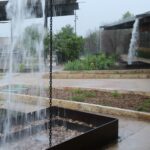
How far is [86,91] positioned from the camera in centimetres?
824

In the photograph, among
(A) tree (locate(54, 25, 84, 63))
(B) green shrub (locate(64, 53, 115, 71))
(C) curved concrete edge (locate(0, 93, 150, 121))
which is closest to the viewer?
(C) curved concrete edge (locate(0, 93, 150, 121))

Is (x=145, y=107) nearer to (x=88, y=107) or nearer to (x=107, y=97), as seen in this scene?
(x=88, y=107)

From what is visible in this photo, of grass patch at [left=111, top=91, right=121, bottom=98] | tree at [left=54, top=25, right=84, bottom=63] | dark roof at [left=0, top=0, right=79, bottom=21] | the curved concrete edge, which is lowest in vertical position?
the curved concrete edge

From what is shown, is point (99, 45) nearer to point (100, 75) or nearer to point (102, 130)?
point (100, 75)

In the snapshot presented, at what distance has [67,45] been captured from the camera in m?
15.8

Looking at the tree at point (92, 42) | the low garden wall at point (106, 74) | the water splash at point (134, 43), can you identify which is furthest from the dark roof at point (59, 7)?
the tree at point (92, 42)

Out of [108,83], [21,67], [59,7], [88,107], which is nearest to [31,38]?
[21,67]

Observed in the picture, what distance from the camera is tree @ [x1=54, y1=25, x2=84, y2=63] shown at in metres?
15.8

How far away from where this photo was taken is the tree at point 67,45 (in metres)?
15.8

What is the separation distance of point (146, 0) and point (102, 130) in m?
10.7

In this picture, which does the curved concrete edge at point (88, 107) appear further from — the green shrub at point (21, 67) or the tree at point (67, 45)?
the tree at point (67, 45)

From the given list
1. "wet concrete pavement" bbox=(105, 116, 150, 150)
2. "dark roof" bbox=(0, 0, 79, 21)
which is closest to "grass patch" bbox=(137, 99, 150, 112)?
"wet concrete pavement" bbox=(105, 116, 150, 150)

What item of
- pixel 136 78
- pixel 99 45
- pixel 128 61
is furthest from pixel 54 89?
pixel 99 45

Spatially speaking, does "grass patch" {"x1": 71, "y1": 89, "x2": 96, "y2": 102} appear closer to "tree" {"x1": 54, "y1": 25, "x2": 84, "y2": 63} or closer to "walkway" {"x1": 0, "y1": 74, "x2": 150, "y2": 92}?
"walkway" {"x1": 0, "y1": 74, "x2": 150, "y2": 92}
